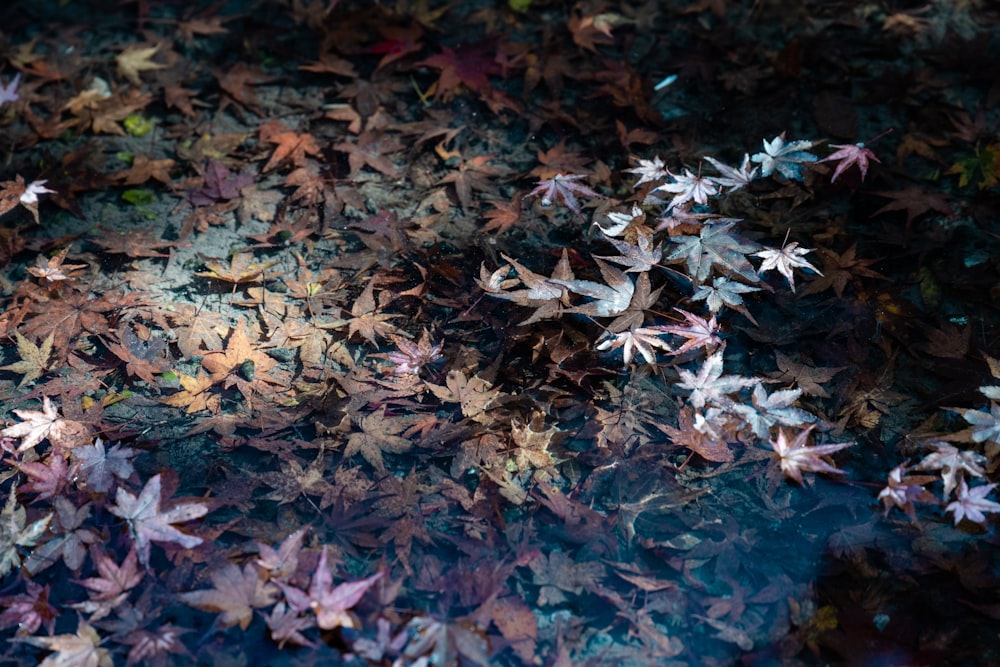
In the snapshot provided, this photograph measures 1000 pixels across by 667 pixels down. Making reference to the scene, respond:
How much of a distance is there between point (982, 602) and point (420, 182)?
2341 millimetres

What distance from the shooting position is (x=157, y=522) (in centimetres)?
209

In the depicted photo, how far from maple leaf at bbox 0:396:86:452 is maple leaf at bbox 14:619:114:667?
23.0 inches

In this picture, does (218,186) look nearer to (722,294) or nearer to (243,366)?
(243,366)

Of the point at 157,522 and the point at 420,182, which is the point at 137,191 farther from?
the point at 157,522

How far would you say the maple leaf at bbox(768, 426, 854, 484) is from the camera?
2.14 metres

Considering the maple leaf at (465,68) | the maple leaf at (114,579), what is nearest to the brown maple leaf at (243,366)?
the maple leaf at (114,579)

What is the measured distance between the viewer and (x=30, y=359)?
2551mm

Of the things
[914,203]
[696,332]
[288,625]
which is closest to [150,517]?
[288,625]

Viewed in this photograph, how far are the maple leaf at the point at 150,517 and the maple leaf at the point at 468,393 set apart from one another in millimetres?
768

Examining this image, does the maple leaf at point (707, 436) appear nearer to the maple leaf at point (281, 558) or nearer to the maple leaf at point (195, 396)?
the maple leaf at point (281, 558)

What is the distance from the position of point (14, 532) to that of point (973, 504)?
2.62 meters

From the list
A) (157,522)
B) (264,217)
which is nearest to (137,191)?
(264,217)

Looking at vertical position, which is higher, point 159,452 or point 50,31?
point 50,31

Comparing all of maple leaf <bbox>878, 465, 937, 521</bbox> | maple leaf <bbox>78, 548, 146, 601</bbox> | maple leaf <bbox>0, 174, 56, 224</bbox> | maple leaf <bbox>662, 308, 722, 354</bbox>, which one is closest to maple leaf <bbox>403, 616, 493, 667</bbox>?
maple leaf <bbox>78, 548, 146, 601</bbox>
